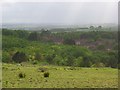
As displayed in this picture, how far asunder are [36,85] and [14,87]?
94cm

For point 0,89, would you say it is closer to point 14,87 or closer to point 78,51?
point 14,87

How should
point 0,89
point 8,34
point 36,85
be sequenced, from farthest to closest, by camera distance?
point 8,34, point 36,85, point 0,89

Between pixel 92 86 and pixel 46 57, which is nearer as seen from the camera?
pixel 92 86

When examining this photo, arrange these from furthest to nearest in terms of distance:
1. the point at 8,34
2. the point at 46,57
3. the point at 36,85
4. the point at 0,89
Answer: the point at 8,34 < the point at 46,57 < the point at 36,85 < the point at 0,89

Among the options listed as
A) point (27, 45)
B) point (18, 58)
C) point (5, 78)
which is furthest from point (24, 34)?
point (5, 78)

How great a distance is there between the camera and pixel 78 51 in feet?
191

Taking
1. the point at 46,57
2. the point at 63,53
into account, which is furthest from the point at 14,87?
the point at 63,53

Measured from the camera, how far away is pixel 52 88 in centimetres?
1190

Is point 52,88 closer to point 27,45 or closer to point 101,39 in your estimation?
point 27,45

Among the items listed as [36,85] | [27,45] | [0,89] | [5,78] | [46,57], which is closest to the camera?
[0,89]

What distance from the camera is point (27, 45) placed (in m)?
64.4

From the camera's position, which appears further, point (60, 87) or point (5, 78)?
point (5, 78)

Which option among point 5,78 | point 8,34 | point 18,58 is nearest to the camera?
point 5,78

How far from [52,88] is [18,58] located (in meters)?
28.0
